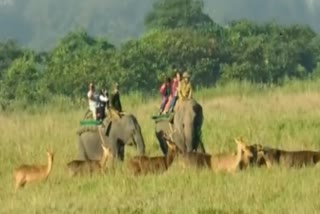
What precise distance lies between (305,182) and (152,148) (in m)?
7.39

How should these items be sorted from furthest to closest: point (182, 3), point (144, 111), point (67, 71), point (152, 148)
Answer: point (182, 3) < point (67, 71) < point (144, 111) < point (152, 148)

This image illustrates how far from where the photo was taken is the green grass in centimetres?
1071

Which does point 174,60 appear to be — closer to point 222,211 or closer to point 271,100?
point 271,100

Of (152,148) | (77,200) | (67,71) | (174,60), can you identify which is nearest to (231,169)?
(77,200)

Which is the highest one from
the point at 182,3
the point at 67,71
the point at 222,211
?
the point at 182,3

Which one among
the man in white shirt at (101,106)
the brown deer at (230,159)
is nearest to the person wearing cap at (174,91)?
the man in white shirt at (101,106)

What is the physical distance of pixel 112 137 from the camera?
16.7m

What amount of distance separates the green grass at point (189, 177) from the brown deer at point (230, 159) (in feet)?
1.24

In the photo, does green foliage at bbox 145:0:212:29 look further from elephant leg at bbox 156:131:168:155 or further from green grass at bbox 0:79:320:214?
elephant leg at bbox 156:131:168:155

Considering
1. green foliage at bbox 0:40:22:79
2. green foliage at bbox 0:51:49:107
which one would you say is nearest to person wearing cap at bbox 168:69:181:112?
green foliage at bbox 0:51:49:107

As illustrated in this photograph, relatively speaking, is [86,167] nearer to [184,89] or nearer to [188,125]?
[188,125]

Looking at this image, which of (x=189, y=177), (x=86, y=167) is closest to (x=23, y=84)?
(x=86, y=167)

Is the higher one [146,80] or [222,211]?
[146,80]

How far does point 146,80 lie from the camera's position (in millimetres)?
49031
